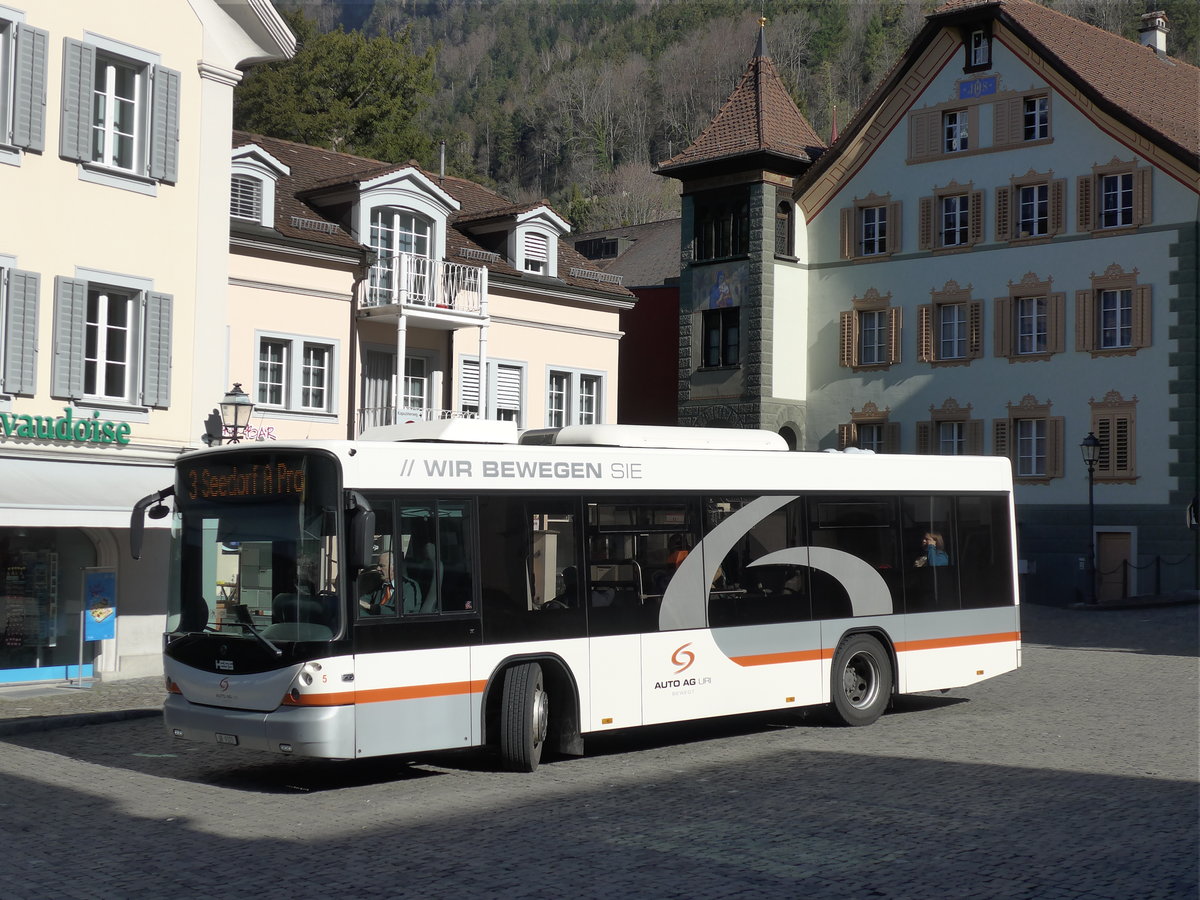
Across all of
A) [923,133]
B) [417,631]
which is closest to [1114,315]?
[923,133]


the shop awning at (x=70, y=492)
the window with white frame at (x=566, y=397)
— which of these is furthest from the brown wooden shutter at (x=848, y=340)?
the shop awning at (x=70, y=492)

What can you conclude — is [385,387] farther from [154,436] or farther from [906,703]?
[906,703]

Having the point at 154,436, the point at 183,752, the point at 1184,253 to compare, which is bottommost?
the point at 183,752

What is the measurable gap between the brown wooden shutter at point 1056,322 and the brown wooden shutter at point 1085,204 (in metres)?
1.73

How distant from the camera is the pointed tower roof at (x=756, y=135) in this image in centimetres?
4156

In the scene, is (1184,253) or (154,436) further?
(1184,253)

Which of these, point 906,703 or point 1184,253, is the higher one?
point 1184,253

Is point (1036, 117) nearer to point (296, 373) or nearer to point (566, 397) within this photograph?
point (566, 397)

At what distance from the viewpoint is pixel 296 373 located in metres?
29.1

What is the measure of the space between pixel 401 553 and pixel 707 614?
337 centimetres

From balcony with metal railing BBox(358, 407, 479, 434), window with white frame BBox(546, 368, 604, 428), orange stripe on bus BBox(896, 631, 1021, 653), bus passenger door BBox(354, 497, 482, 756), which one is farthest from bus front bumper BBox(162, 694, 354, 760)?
window with white frame BBox(546, 368, 604, 428)

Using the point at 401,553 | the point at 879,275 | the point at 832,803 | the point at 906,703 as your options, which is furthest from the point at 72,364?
the point at 879,275

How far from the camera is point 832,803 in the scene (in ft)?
36.1

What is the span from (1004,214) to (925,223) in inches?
89.8
